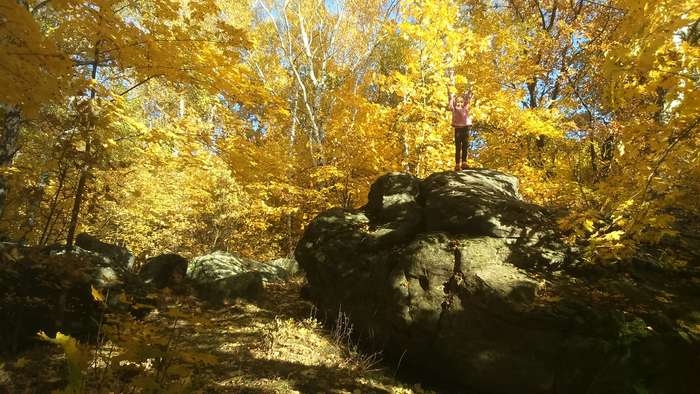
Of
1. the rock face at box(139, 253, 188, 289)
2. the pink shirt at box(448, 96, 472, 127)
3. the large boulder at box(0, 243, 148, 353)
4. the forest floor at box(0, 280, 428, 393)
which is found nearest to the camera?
the forest floor at box(0, 280, 428, 393)

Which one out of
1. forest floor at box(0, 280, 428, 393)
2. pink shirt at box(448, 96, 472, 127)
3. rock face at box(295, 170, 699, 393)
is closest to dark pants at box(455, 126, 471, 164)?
pink shirt at box(448, 96, 472, 127)

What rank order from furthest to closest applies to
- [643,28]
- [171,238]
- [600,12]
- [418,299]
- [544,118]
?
[171,238], [600,12], [544,118], [418,299], [643,28]

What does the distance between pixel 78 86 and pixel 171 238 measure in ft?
33.2

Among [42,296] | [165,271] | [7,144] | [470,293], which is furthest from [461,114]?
[7,144]

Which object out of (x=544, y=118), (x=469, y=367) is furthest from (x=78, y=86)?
(x=544, y=118)

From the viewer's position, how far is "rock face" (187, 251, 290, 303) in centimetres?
673

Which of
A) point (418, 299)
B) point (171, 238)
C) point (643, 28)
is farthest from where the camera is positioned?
point (171, 238)

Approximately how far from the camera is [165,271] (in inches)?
280

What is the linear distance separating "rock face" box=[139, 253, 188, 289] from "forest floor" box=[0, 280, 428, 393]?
1163mm

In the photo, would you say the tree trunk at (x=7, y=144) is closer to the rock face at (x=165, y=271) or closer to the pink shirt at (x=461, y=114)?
the rock face at (x=165, y=271)

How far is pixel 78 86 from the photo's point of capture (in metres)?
3.23

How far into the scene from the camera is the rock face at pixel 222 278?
6730mm

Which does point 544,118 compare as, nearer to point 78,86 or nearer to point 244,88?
point 244,88

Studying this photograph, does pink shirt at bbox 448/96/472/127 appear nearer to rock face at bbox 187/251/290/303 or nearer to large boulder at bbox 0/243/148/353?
rock face at bbox 187/251/290/303
